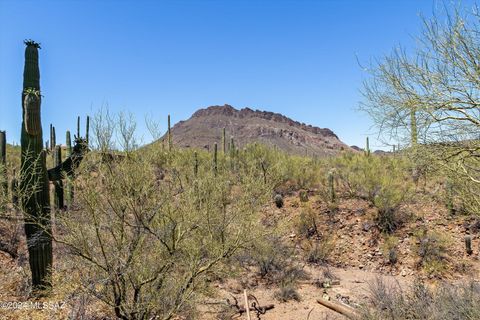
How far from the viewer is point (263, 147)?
1722 cm

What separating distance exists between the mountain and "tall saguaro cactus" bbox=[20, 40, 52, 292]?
55.2 metres

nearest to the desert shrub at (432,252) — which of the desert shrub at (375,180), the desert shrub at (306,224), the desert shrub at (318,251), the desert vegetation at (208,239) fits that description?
the desert vegetation at (208,239)

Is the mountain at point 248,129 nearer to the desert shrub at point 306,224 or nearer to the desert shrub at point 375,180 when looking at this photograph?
the desert shrub at point 375,180

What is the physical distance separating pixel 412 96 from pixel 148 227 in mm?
4711

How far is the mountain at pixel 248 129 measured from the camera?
70.1 meters

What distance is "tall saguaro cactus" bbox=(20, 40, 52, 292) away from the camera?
695 cm

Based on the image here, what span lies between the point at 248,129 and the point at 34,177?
73.9 metres

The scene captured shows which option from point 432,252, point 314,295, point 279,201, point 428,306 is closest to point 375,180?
point 432,252

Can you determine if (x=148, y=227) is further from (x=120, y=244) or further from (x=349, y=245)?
(x=349, y=245)

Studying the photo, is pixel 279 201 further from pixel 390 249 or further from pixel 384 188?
pixel 390 249

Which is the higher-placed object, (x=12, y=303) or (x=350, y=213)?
(x=350, y=213)

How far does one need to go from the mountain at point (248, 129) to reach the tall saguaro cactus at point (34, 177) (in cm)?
5525

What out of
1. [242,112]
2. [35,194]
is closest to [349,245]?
[35,194]

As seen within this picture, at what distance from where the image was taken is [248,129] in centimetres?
8044
